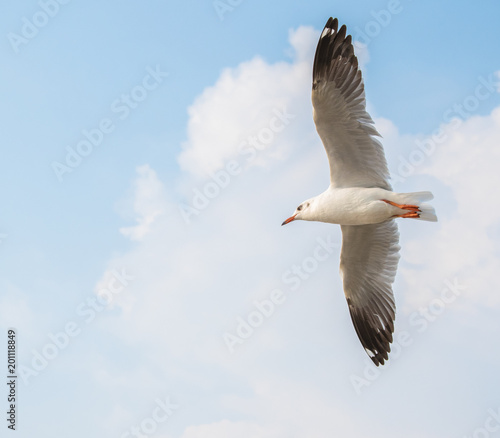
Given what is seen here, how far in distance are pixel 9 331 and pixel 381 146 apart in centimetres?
447

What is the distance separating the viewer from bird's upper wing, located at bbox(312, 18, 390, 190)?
6578 millimetres

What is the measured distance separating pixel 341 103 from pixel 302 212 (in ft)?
4.16

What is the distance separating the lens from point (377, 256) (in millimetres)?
7762

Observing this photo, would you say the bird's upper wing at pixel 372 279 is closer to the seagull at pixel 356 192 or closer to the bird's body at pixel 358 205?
the seagull at pixel 356 192

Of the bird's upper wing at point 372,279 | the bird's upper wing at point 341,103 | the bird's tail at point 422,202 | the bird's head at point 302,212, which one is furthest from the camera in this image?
the bird's upper wing at point 372,279

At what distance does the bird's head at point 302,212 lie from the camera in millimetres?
7233

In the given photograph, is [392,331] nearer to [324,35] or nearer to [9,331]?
[324,35]

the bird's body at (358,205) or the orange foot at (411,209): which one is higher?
the orange foot at (411,209)

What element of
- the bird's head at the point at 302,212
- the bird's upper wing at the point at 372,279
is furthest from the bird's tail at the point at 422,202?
the bird's head at the point at 302,212

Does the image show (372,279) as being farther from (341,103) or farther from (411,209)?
(341,103)

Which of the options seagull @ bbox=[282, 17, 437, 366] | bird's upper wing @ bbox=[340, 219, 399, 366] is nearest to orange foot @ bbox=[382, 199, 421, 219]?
seagull @ bbox=[282, 17, 437, 366]

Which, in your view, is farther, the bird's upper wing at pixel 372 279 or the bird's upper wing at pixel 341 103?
the bird's upper wing at pixel 372 279

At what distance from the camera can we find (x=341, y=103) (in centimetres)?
658

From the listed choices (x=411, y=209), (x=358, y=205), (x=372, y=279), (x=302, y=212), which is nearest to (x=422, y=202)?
(x=411, y=209)
